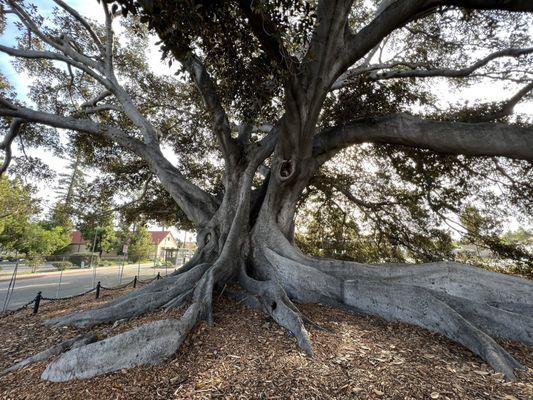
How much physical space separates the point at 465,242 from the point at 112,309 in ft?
28.5

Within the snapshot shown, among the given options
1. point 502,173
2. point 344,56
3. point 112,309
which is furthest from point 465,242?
point 112,309

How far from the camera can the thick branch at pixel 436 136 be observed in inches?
152

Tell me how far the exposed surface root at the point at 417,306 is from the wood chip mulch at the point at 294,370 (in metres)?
0.13

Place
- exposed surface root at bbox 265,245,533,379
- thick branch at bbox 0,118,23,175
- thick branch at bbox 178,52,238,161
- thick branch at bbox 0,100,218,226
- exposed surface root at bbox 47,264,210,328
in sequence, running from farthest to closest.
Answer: thick branch at bbox 0,118,23,175
thick branch at bbox 0,100,218,226
thick branch at bbox 178,52,238,161
exposed surface root at bbox 47,264,210,328
exposed surface root at bbox 265,245,533,379

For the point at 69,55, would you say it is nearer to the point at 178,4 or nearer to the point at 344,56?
the point at 178,4

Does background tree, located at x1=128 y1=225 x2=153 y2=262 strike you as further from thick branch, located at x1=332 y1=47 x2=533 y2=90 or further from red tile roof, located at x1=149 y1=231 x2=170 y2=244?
thick branch, located at x1=332 y1=47 x2=533 y2=90

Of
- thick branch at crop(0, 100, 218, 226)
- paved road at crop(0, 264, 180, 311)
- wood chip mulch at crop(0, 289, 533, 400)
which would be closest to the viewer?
wood chip mulch at crop(0, 289, 533, 400)

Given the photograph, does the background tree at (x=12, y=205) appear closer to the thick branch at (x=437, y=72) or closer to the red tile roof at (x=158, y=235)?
the thick branch at (x=437, y=72)

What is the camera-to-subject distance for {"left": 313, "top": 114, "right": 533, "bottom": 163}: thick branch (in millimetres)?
3867

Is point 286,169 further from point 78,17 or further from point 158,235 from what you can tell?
point 158,235

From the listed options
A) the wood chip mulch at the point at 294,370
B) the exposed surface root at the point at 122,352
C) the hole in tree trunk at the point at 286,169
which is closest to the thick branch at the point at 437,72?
the hole in tree trunk at the point at 286,169

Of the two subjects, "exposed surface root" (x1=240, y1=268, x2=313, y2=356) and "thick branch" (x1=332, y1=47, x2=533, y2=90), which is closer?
"exposed surface root" (x1=240, y1=268, x2=313, y2=356)

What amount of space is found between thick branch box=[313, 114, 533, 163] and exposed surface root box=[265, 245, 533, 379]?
7.26 ft

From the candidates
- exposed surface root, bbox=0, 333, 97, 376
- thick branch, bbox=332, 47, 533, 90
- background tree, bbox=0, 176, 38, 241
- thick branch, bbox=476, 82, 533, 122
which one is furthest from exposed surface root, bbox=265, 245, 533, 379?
background tree, bbox=0, 176, 38, 241
